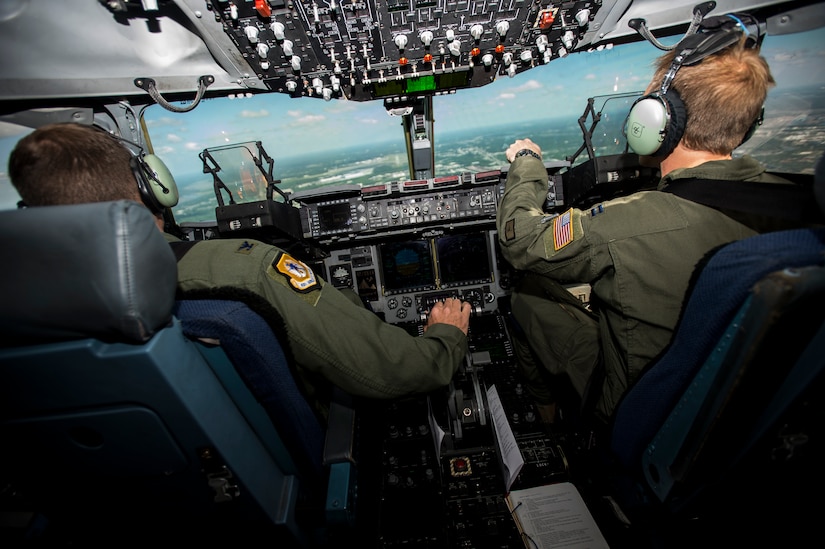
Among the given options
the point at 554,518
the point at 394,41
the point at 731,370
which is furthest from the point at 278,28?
the point at 554,518

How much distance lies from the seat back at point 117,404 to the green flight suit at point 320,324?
0.15 m

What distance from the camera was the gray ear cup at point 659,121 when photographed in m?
1.09

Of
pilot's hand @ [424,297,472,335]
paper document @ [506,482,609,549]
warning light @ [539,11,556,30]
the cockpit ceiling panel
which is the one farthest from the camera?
warning light @ [539,11,556,30]

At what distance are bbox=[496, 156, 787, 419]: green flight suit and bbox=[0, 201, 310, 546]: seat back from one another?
0.99m

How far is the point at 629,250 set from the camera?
106 cm

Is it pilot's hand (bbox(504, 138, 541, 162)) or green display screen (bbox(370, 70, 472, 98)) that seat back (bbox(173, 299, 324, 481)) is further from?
green display screen (bbox(370, 70, 472, 98))

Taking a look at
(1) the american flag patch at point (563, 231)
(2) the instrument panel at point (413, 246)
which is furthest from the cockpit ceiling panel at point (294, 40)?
(1) the american flag patch at point (563, 231)

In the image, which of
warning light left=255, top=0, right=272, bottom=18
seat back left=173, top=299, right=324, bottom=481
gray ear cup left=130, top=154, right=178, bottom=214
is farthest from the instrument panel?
seat back left=173, top=299, right=324, bottom=481

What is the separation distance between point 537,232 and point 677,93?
2.02ft

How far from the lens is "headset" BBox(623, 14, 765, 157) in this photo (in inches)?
41.6

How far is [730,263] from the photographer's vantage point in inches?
26.7

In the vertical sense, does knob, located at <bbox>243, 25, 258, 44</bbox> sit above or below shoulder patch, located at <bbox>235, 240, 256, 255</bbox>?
above

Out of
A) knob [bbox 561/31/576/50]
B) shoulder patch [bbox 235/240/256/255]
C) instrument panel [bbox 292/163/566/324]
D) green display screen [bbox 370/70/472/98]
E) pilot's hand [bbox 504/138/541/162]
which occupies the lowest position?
instrument panel [bbox 292/163/566/324]

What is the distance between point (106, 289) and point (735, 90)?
5.45ft
